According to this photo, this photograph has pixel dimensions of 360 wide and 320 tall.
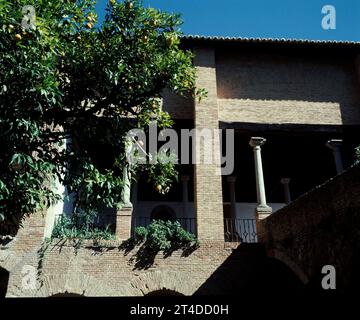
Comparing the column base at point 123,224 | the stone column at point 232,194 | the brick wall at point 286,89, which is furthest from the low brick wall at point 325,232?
the stone column at point 232,194

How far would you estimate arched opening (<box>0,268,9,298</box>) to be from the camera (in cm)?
872

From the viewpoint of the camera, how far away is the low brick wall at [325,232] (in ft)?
18.6

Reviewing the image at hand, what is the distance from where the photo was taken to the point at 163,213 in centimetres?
1655

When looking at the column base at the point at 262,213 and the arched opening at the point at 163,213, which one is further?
the arched opening at the point at 163,213

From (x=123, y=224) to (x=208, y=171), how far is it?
3.09m

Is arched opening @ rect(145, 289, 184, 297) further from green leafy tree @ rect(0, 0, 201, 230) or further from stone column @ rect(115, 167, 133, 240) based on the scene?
green leafy tree @ rect(0, 0, 201, 230)

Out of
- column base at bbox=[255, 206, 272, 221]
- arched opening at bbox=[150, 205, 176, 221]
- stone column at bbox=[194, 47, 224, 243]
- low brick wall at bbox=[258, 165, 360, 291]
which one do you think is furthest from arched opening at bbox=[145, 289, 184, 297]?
arched opening at bbox=[150, 205, 176, 221]

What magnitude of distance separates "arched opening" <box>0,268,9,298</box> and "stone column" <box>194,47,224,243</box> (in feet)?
17.1

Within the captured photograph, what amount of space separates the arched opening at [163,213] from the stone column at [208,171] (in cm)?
606

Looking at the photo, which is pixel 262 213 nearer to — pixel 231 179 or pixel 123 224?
pixel 123 224

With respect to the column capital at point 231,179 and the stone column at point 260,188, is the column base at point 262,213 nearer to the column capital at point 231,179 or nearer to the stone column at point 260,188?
the stone column at point 260,188

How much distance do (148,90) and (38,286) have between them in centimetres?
590

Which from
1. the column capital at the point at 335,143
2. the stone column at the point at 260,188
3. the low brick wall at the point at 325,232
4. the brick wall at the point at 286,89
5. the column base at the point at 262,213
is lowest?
the low brick wall at the point at 325,232
